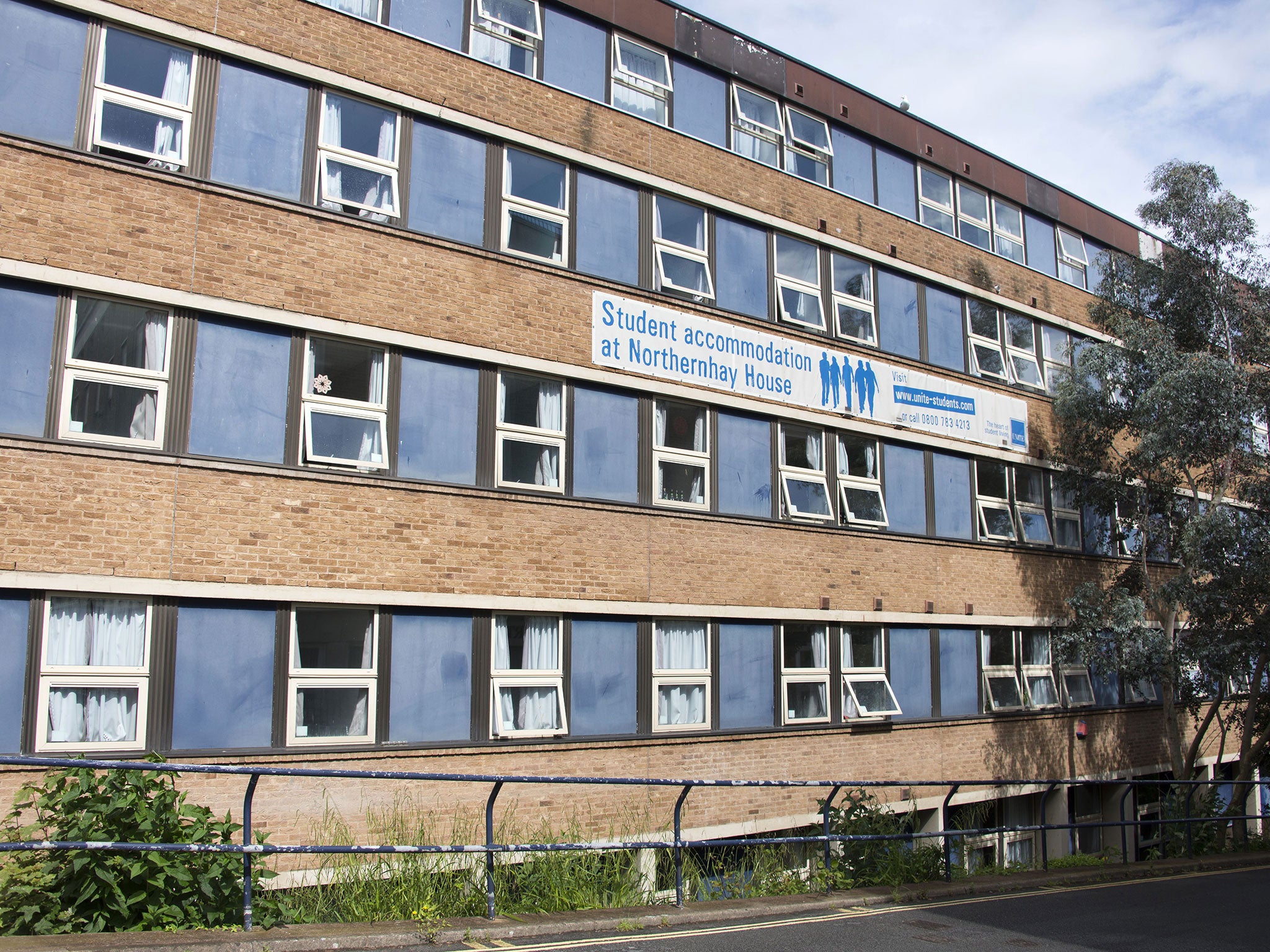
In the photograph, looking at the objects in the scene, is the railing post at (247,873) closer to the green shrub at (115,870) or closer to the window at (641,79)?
the green shrub at (115,870)

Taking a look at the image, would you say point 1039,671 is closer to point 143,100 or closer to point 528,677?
point 528,677

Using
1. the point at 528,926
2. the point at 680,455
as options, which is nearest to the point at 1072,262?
the point at 680,455

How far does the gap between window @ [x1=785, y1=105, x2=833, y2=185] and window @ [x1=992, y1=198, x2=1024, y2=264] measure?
4737 mm

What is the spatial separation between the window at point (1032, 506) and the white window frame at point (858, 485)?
→ 373 cm

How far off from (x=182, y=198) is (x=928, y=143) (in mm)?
13482

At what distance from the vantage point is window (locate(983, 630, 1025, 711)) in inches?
698

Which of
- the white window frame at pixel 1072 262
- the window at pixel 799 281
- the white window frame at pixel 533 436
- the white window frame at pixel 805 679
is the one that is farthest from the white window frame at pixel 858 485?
the white window frame at pixel 1072 262

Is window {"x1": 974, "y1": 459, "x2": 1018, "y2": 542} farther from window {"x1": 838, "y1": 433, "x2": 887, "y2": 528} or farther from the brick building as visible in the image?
window {"x1": 838, "y1": 433, "x2": 887, "y2": 528}

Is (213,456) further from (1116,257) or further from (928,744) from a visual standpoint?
(1116,257)

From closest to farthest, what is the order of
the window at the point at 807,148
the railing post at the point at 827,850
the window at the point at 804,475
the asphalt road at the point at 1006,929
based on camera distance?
the asphalt road at the point at 1006,929 → the railing post at the point at 827,850 → the window at the point at 804,475 → the window at the point at 807,148

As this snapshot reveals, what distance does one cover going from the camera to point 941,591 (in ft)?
56.0

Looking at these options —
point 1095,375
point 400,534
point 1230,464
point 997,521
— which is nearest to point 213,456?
point 400,534

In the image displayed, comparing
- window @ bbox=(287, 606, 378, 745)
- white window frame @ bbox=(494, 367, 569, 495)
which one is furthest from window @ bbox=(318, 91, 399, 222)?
window @ bbox=(287, 606, 378, 745)

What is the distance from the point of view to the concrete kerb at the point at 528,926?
18.9 feet
